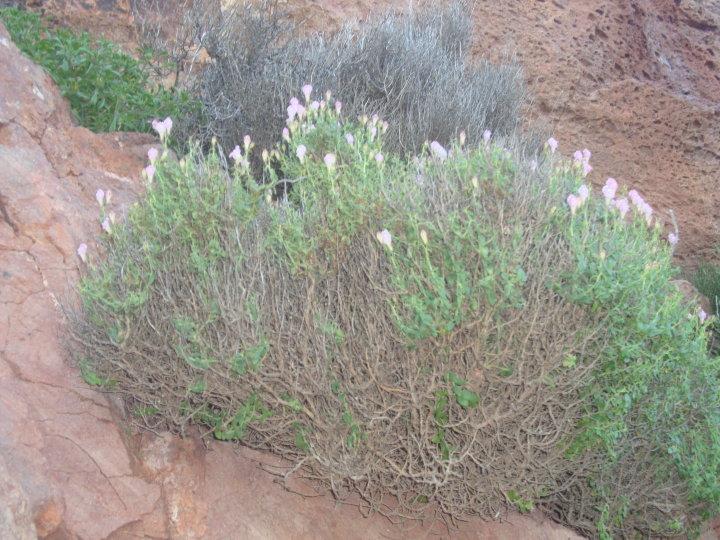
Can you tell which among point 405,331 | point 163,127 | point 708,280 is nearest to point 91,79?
point 163,127

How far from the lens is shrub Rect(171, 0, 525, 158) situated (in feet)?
18.0

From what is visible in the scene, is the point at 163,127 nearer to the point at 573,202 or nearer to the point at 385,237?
the point at 385,237

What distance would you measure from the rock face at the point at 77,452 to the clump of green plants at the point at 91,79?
31.3 inches

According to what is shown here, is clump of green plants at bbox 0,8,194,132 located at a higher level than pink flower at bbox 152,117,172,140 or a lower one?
lower

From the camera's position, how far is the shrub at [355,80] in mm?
5477

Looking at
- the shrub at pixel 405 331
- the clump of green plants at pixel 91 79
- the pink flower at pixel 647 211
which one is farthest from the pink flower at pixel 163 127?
the pink flower at pixel 647 211

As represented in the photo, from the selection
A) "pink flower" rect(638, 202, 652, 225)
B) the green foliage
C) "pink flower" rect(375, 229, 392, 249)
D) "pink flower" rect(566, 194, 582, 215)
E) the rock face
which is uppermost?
"pink flower" rect(566, 194, 582, 215)

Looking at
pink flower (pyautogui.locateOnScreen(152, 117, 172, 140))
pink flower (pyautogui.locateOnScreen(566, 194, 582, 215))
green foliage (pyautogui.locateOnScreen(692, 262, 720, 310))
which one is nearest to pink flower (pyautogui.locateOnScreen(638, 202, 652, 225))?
pink flower (pyautogui.locateOnScreen(566, 194, 582, 215))

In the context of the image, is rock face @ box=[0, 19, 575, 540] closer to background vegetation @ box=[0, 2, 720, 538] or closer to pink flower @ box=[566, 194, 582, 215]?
background vegetation @ box=[0, 2, 720, 538]

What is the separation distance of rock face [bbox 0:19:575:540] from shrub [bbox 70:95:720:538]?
0.40ft

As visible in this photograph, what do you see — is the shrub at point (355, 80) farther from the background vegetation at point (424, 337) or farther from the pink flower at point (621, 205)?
the pink flower at point (621, 205)

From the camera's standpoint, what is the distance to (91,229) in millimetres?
3604

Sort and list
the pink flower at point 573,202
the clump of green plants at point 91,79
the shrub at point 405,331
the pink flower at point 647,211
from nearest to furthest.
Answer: the shrub at point 405,331
the pink flower at point 573,202
the pink flower at point 647,211
the clump of green plants at point 91,79

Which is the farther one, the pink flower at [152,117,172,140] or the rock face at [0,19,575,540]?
the pink flower at [152,117,172,140]
